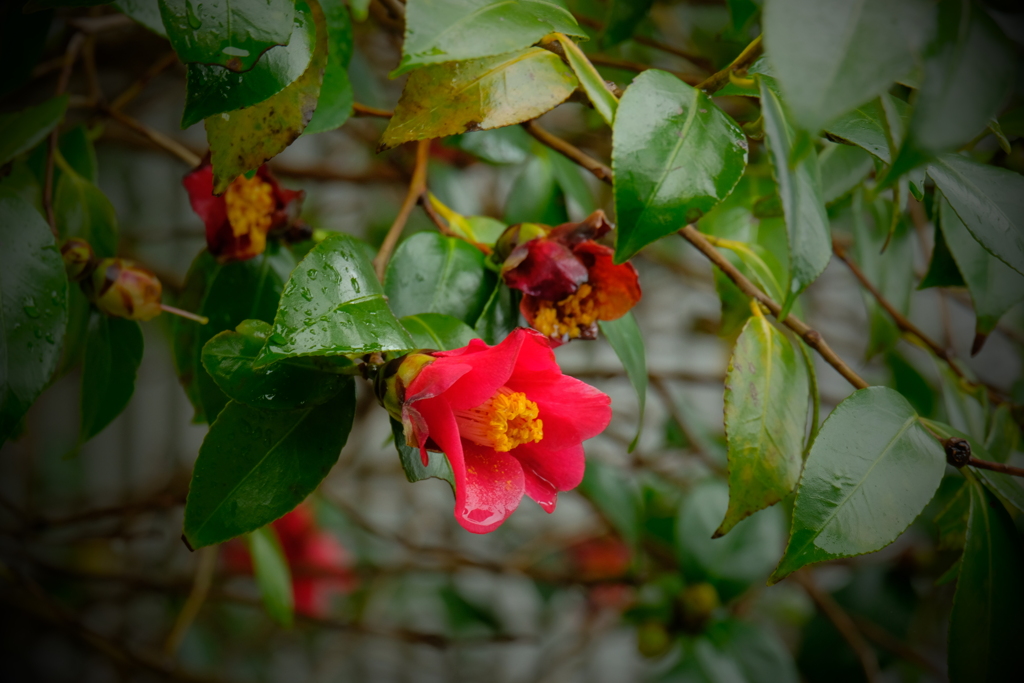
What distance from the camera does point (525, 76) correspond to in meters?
0.33

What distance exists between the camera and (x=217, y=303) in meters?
0.41

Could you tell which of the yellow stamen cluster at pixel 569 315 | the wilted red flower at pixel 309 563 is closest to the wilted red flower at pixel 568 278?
the yellow stamen cluster at pixel 569 315

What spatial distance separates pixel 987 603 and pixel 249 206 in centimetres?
49

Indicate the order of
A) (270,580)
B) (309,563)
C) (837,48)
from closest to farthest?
(837,48), (270,580), (309,563)

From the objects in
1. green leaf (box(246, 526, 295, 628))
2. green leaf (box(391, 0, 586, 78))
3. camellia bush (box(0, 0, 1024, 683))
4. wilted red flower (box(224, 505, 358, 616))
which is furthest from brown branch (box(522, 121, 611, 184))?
wilted red flower (box(224, 505, 358, 616))

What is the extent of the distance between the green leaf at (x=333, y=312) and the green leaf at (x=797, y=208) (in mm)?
165

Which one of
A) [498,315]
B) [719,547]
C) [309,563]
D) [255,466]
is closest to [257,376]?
[255,466]

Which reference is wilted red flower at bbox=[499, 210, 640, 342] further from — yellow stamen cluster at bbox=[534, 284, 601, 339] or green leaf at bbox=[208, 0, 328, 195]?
green leaf at bbox=[208, 0, 328, 195]

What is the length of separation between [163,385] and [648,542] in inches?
48.3

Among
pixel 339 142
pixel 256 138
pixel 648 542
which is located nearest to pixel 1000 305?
pixel 256 138

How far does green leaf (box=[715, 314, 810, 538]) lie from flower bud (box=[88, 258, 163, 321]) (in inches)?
13.4

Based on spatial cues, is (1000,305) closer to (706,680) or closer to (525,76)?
(525,76)

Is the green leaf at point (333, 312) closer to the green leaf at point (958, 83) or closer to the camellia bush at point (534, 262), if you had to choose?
the camellia bush at point (534, 262)

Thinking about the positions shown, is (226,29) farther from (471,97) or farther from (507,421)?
(507,421)
